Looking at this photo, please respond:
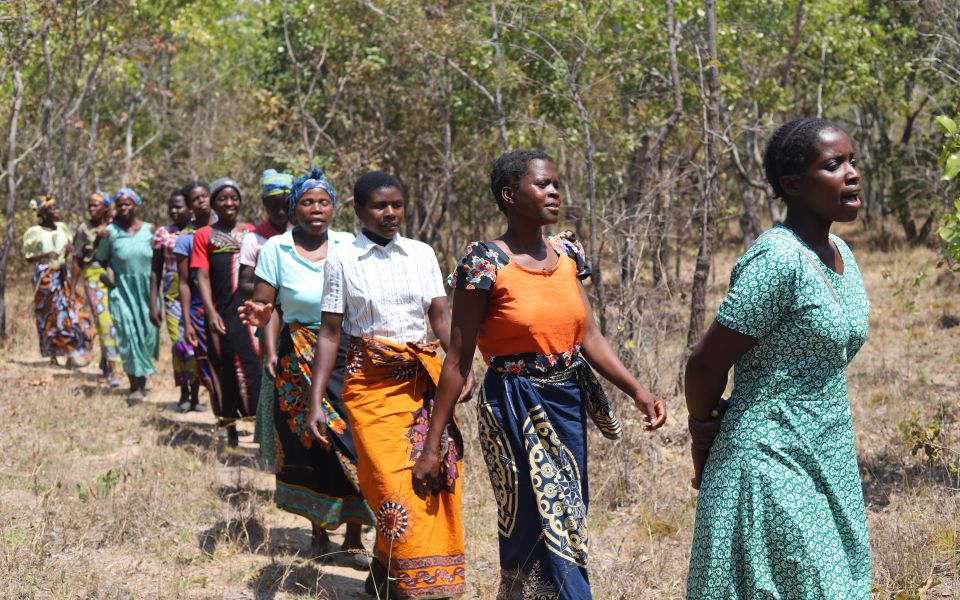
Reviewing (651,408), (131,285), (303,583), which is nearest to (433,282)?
(651,408)

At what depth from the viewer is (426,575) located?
4.13 m

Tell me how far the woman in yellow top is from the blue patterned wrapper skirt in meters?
9.11

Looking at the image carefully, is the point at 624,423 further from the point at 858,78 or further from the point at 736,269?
the point at 858,78

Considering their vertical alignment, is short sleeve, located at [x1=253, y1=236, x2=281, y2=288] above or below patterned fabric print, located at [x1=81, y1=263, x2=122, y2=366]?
above

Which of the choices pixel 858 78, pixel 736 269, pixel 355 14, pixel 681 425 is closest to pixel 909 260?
pixel 858 78

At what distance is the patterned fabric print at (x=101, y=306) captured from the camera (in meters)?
10.6

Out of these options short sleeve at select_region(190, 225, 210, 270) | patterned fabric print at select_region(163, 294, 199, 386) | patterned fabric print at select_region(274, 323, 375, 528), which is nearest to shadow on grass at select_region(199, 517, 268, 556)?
patterned fabric print at select_region(274, 323, 375, 528)

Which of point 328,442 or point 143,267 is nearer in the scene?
point 328,442

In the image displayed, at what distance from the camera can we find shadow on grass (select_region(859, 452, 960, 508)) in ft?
19.2

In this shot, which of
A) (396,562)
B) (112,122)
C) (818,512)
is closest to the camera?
(818,512)

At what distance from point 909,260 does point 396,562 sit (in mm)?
14328

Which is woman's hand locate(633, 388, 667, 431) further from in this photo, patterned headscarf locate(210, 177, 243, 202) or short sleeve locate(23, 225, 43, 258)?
short sleeve locate(23, 225, 43, 258)

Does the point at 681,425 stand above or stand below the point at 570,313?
below

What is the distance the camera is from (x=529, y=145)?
1188 centimetres
